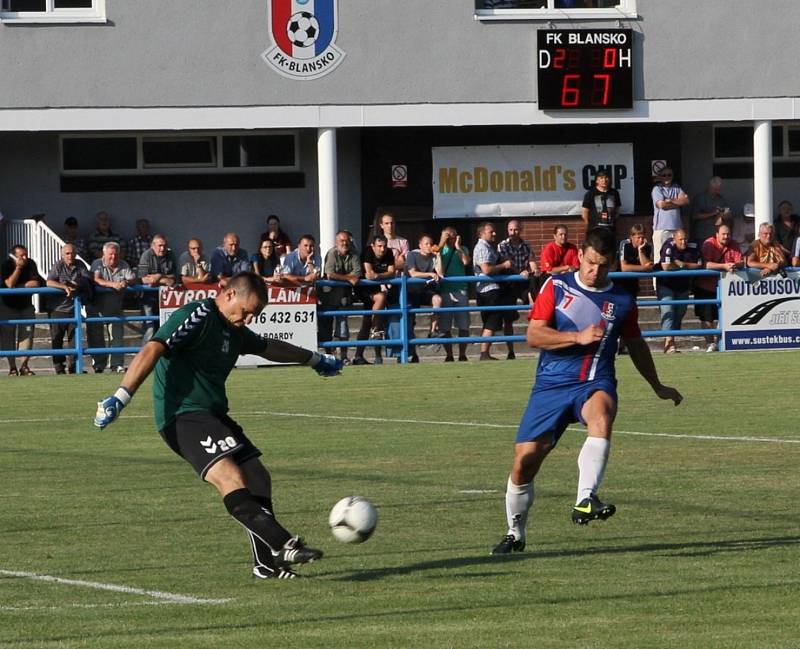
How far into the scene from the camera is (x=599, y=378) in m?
9.36

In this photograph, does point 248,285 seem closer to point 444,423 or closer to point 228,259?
point 444,423

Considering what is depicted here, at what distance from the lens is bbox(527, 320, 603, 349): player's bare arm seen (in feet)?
30.0

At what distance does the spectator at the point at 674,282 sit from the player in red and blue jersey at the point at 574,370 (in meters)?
18.2

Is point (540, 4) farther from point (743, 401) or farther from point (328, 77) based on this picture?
point (743, 401)

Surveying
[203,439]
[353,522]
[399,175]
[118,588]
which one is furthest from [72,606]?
[399,175]

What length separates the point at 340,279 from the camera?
86.5 feet

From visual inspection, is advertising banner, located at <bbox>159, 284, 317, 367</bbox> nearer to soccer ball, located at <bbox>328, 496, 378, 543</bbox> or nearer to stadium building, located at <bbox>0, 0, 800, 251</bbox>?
stadium building, located at <bbox>0, 0, 800, 251</bbox>

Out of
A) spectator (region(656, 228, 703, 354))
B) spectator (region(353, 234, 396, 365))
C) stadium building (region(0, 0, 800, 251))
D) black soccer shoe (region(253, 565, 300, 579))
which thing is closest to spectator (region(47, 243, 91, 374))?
spectator (region(353, 234, 396, 365))

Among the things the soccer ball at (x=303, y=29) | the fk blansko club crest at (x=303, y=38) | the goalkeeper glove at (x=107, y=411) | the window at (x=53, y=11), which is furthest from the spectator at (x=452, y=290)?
the goalkeeper glove at (x=107, y=411)

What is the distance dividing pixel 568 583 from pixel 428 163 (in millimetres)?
24575

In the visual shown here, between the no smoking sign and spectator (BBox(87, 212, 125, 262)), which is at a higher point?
the no smoking sign

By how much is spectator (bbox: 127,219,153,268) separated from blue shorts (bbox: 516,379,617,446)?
21183 millimetres

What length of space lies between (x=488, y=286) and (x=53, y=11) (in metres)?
8.98

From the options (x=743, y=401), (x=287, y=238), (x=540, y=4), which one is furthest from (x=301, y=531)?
(x=540, y=4)
